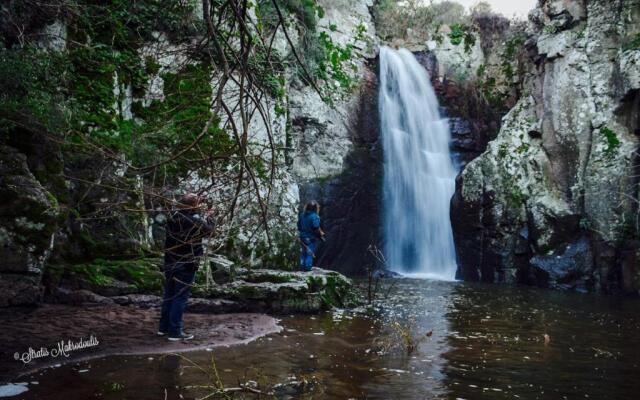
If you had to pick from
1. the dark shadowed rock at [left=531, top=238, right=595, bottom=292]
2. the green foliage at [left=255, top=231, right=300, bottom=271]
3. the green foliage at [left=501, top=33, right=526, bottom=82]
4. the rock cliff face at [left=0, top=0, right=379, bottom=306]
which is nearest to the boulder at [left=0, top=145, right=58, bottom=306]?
the rock cliff face at [left=0, top=0, right=379, bottom=306]

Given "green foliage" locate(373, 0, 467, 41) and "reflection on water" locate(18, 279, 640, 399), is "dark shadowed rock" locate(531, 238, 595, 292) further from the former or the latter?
"green foliage" locate(373, 0, 467, 41)

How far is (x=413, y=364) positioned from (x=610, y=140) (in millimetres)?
14490

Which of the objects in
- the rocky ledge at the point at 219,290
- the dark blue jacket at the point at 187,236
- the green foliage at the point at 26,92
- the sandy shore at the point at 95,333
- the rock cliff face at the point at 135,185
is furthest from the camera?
the rocky ledge at the point at 219,290

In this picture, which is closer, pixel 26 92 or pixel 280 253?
pixel 26 92

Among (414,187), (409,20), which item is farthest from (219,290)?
(409,20)

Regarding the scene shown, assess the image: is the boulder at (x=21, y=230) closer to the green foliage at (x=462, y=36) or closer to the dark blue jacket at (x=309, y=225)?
the dark blue jacket at (x=309, y=225)

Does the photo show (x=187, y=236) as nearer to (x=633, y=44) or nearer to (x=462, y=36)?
(x=633, y=44)

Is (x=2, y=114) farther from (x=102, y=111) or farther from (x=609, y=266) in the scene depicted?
(x=609, y=266)

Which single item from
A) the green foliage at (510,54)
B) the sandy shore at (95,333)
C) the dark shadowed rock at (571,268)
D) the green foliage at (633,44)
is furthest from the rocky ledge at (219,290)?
the green foliage at (510,54)

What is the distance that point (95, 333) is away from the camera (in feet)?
19.0

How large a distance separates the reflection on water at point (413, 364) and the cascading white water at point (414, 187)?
11998 mm

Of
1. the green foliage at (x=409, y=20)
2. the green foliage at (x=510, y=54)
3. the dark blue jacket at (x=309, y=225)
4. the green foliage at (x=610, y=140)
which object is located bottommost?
the dark blue jacket at (x=309, y=225)

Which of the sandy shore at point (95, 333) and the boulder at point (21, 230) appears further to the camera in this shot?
the boulder at point (21, 230)

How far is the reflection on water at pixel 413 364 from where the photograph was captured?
169 inches
